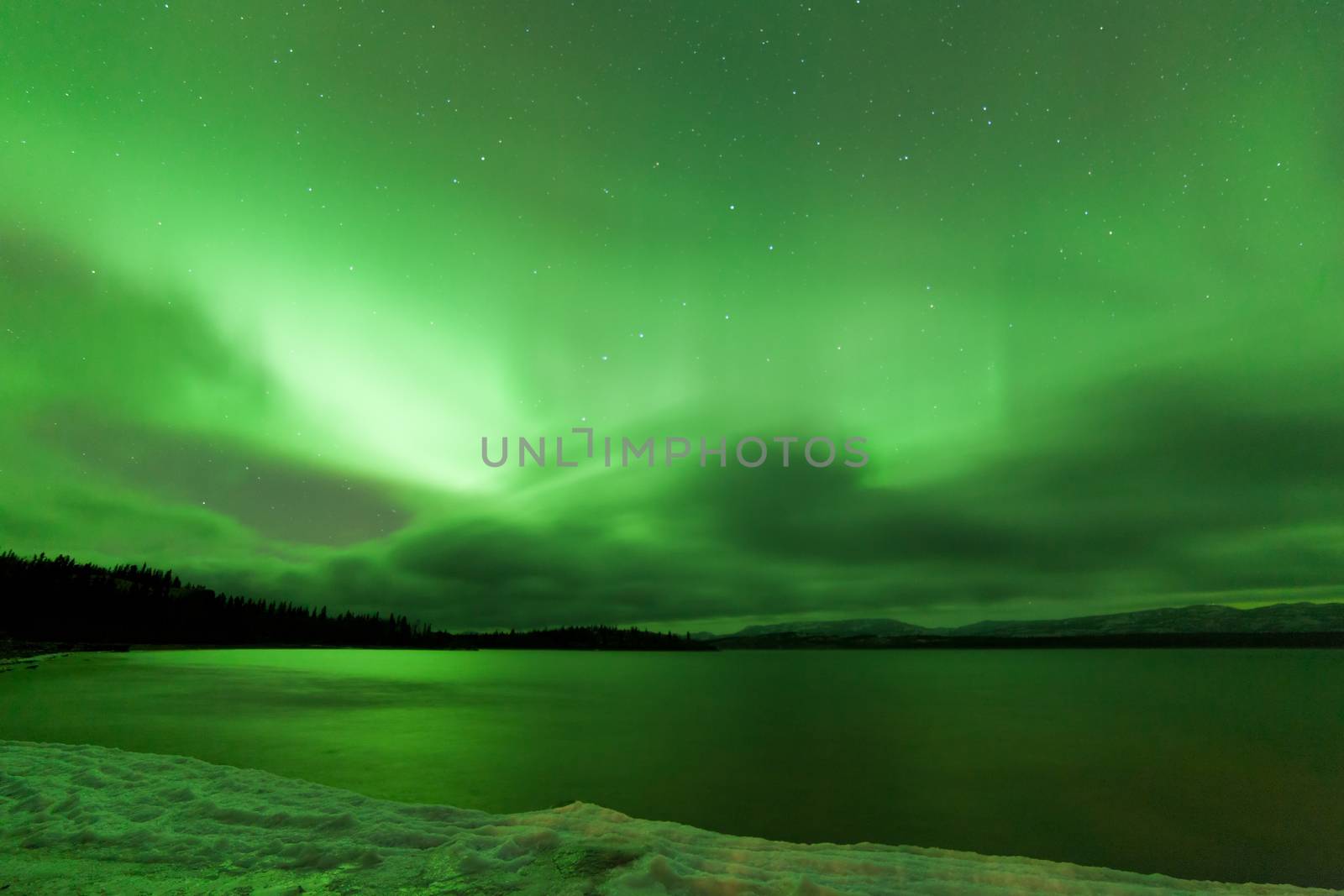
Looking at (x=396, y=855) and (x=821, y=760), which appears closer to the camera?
(x=396, y=855)

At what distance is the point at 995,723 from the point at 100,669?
69.2 meters

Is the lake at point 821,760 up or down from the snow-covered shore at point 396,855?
down

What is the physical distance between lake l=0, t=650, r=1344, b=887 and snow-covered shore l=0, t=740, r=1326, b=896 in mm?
5178

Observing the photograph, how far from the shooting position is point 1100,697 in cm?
6138

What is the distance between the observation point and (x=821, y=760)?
24.8 metres

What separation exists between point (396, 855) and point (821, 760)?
20.4 metres

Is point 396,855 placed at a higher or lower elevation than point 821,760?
higher

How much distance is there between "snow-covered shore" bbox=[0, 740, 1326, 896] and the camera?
275 inches

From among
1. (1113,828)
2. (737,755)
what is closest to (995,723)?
(737,755)

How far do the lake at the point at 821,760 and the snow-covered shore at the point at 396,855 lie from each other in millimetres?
5178

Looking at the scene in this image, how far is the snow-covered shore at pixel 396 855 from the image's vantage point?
6988 mm

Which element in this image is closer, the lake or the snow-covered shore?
the snow-covered shore

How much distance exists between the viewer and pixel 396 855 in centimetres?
795

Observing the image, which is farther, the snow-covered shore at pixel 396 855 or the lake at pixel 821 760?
the lake at pixel 821 760
